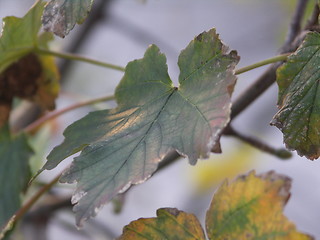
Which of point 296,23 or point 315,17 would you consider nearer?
point 315,17

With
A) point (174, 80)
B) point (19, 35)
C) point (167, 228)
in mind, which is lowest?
point (167, 228)

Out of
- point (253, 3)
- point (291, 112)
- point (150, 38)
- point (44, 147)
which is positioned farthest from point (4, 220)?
point (253, 3)

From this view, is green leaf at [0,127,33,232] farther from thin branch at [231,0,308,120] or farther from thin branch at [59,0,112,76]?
thin branch at [59,0,112,76]

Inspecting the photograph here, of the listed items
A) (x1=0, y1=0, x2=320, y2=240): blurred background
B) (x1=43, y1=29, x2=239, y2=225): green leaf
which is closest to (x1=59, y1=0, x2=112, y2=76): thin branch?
(x1=0, y1=0, x2=320, y2=240): blurred background

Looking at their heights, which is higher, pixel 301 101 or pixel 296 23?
pixel 296 23

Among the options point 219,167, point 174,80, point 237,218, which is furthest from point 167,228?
point 219,167

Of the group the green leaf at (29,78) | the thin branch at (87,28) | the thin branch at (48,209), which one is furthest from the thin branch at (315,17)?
the thin branch at (87,28)

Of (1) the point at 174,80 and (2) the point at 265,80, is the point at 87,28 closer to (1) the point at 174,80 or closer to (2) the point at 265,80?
(1) the point at 174,80
